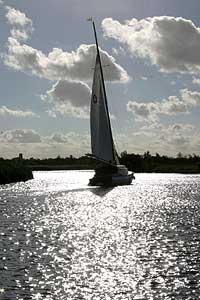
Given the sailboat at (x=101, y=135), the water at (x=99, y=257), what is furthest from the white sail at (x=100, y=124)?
the water at (x=99, y=257)

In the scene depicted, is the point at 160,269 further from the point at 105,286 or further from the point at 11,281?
the point at 11,281

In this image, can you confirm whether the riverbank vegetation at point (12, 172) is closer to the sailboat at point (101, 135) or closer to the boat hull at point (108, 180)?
the boat hull at point (108, 180)

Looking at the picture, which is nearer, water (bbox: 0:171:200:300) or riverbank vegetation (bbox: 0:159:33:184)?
water (bbox: 0:171:200:300)

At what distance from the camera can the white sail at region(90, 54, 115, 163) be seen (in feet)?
392

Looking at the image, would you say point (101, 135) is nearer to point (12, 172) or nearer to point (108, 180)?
point (108, 180)

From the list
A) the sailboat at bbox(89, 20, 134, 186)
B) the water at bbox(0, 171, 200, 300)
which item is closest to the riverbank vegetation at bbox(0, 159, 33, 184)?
the sailboat at bbox(89, 20, 134, 186)

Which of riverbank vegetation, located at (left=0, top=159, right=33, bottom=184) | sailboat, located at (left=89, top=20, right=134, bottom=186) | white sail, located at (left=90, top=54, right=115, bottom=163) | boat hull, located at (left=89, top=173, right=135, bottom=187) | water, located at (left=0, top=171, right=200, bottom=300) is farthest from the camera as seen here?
riverbank vegetation, located at (left=0, top=159, right=33, bottom=184)

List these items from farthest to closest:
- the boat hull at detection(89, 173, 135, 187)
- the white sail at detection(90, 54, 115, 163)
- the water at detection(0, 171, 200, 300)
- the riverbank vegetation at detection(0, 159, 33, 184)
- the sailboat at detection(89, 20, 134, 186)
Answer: the riverbank vegetation at detection(0, 159, 33, 184), the boat hull at detection(89, 173, 135, 187), the sailboat at detection(89, 20, 134, 186), the white sail at detection(90, 54, 115, 163), the water at detection(0, 171, 200, 300)

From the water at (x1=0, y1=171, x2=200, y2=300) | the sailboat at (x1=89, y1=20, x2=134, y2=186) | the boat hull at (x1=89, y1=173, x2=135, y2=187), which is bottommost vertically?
the water at (x1=0, y1=171, x2=200, y2=300)

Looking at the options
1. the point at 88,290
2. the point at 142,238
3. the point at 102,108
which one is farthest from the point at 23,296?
the point at 102,108

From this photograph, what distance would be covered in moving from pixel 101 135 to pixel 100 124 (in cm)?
235

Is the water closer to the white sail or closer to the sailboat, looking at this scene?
Answer: the white sail

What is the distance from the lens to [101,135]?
395 ft

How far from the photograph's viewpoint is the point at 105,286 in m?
29.4
